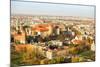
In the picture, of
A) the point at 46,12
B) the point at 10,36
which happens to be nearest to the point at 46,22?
the point at 46,12

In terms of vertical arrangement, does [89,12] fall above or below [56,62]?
above

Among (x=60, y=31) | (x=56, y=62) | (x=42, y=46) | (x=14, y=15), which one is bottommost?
(x=56, y=62)
